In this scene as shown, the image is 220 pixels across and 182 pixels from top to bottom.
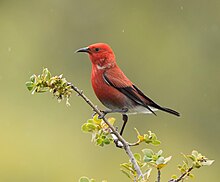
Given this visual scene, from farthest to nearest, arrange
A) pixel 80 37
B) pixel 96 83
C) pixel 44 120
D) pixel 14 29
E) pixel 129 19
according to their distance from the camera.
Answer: pixel 129 19 → pixel 14 29 → pixel 80 37 → pixel 44 120 → pixel 96 83

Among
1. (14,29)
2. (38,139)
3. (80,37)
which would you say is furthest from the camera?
(14,29)

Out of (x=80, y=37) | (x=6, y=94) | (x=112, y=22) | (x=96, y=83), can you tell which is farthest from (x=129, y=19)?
(x=96, y=83)

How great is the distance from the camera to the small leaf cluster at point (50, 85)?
110 inches

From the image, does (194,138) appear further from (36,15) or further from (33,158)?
(36,15)

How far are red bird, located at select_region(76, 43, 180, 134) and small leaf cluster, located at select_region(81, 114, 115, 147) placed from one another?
4.87ft

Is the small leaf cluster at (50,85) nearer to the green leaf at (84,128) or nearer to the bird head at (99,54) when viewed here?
the green leaf at (84,128)

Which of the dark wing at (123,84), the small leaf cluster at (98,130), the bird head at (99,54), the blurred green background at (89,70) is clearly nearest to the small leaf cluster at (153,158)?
the small leaf cluster at (98,130)

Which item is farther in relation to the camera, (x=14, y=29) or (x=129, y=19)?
(x=129, y=19)

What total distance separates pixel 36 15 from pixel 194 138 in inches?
258

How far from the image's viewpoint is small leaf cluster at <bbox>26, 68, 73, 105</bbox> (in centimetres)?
279

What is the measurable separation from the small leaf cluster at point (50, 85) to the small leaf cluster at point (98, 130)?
0.23 m

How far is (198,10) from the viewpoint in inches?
729

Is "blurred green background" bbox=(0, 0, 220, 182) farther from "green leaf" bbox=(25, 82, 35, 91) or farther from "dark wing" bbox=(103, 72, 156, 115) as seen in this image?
"green leaf" bbox=(25, 82, 35, 91)

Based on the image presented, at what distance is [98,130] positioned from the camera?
Answer: 3.05m
